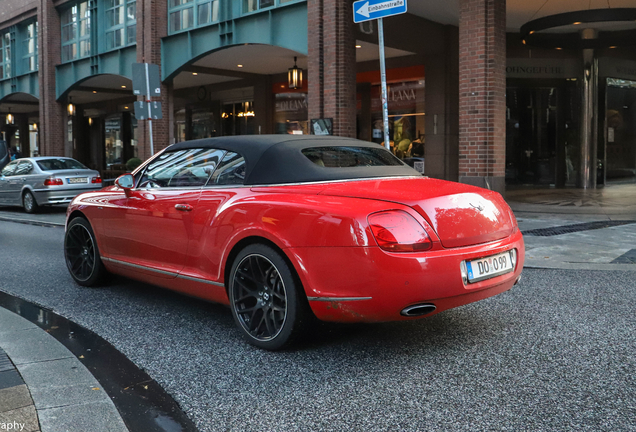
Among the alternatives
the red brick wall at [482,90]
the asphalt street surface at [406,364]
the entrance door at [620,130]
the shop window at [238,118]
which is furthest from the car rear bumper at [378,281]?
the shop window at [238,118]

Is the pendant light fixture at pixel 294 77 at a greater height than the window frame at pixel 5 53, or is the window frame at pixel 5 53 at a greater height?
the window frame at pixel 5 53

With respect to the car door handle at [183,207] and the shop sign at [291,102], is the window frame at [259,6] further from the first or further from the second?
the car door handle at [183,207]

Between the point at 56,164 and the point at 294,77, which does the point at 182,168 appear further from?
the point at 294,77

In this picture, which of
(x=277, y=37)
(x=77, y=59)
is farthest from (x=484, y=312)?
(x=77, y=59)

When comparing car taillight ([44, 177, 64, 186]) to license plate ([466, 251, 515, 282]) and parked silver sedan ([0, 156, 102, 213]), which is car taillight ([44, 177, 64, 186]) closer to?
parked silver sedan ([0, 156, 102, 213])

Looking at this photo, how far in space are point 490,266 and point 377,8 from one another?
5550mm

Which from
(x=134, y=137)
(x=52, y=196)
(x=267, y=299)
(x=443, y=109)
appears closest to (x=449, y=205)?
(x=267, y=299)

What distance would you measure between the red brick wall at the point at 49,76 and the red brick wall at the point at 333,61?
14.9m

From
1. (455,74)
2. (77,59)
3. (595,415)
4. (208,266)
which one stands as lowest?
(595,415)

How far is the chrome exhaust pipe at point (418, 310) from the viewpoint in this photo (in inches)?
142

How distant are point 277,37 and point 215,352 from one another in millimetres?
12775

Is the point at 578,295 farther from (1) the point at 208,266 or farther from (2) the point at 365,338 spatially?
(1) the point at 208,266

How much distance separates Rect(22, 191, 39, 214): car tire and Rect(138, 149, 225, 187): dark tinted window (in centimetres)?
1126

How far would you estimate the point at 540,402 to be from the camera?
3.12 meters
